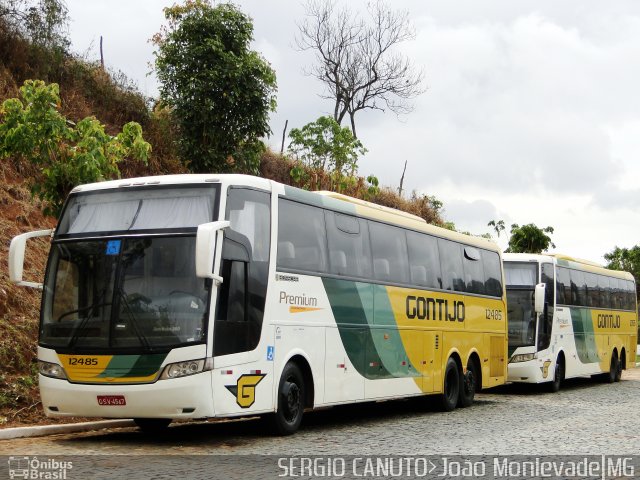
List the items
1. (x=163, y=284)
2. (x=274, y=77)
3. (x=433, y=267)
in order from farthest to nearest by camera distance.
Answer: (x=274, y=77) → (x=433, y=267) → (x=163, y=284)

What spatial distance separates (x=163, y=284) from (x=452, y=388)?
914 cm

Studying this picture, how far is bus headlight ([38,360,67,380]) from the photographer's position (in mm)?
12531

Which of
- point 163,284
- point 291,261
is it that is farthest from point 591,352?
point 163,284

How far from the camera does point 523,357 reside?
24.9 metres

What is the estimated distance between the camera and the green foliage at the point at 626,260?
79750mm

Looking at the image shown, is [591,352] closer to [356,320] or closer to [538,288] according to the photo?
[538,288]

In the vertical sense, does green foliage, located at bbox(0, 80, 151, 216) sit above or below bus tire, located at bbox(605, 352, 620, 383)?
above

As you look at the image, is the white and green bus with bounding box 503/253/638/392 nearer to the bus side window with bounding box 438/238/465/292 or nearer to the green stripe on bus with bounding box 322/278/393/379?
the bus side window with bounding box 438/238/465/292

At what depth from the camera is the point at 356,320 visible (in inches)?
626

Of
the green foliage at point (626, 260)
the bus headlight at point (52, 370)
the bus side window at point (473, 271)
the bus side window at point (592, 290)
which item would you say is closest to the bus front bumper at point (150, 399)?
the bus headlight at point (52, 370)

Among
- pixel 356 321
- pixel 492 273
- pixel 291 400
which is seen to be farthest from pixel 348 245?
pixel 492 273

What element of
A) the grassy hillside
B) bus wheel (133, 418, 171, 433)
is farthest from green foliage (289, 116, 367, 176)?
bus wheel (133, 418, 171, 433)

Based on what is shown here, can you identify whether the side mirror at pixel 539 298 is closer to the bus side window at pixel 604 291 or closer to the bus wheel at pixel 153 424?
the bus side window at pixel 604 291

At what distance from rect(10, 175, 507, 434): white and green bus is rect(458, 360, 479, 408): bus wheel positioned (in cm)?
489
